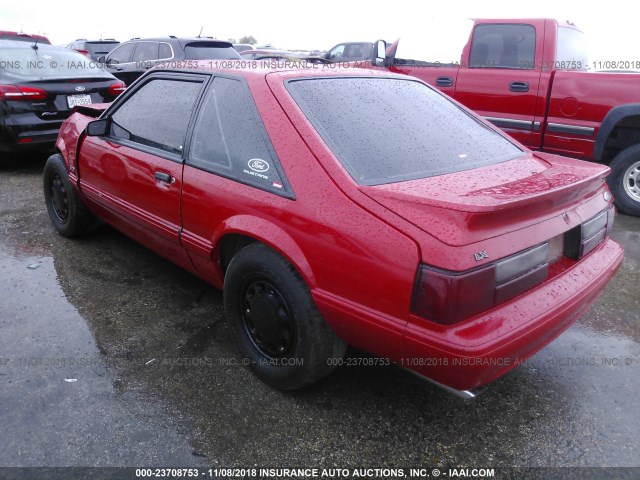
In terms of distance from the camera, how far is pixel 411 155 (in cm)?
233

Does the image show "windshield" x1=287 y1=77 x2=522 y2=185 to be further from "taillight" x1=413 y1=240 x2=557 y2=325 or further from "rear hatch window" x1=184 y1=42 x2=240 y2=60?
"rear hatch window" x1=184 y1=42 x2=240 y2=60

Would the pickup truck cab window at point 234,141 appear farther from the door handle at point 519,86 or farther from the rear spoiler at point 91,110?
the door handle at point 519,86

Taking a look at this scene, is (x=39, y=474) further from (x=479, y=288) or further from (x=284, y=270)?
(x=479, y=288)

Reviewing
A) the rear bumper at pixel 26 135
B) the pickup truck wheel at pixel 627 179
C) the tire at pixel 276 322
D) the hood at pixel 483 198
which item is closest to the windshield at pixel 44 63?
the rear bumper at pixel 26 135

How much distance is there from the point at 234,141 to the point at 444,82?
4078 mm

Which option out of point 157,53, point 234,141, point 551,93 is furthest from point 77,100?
point 551,93

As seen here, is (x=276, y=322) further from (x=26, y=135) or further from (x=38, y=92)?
(x=38, y=92)

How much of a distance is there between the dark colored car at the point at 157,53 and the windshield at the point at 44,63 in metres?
1.89

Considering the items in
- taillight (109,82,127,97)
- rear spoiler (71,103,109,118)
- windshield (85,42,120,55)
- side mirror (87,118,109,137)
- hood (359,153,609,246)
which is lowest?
hood (359,153,609,246)

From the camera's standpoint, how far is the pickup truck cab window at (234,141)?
2.31m

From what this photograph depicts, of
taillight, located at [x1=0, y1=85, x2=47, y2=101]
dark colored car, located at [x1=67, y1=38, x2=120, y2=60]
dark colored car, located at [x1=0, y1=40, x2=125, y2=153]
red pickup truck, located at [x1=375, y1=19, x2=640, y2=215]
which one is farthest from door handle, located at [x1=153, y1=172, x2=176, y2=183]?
dark colored car, located at [x1=67, y1=38, x2=120, y2=60]

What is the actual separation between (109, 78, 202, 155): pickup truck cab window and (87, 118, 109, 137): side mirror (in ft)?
0.14

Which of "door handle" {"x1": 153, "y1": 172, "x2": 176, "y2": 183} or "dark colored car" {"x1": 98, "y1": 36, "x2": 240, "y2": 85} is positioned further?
"dark colored car" {"x1": 98, "y1": 36, "x2": 240, "y2": 85}

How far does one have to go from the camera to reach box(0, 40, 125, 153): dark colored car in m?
5.73
